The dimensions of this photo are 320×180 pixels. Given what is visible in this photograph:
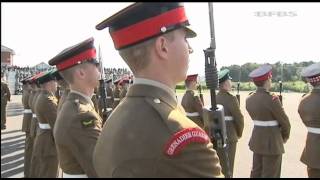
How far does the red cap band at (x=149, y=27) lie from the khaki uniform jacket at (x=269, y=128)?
4.44 metres

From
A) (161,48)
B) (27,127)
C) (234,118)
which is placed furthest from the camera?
(27,127)

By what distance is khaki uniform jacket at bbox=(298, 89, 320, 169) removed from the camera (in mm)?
4863

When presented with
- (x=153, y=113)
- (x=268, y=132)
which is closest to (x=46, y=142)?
(x=268, y=132)

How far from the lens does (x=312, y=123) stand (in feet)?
16.4

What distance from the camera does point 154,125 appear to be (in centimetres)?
146

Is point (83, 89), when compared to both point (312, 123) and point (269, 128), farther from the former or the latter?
point (269, 128)

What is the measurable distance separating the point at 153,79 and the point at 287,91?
3745cm

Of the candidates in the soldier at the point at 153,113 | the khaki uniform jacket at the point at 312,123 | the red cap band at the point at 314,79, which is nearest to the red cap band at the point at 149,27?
the soldier at the point at 153,113

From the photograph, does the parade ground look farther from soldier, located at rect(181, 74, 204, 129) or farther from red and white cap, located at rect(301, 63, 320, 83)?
red and white cap, located at rect(301, 63, 320, 83)

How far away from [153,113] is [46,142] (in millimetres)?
4364

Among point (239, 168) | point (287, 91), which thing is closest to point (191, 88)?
point (239, 168)

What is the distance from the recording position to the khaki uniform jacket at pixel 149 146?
55.2 inches

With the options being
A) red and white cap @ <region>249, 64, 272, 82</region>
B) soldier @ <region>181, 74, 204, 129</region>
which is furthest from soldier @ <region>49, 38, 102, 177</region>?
soldier @ <region>181, 74, 204, 129</region>

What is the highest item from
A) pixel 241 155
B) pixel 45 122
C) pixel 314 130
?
pixel 45 122
